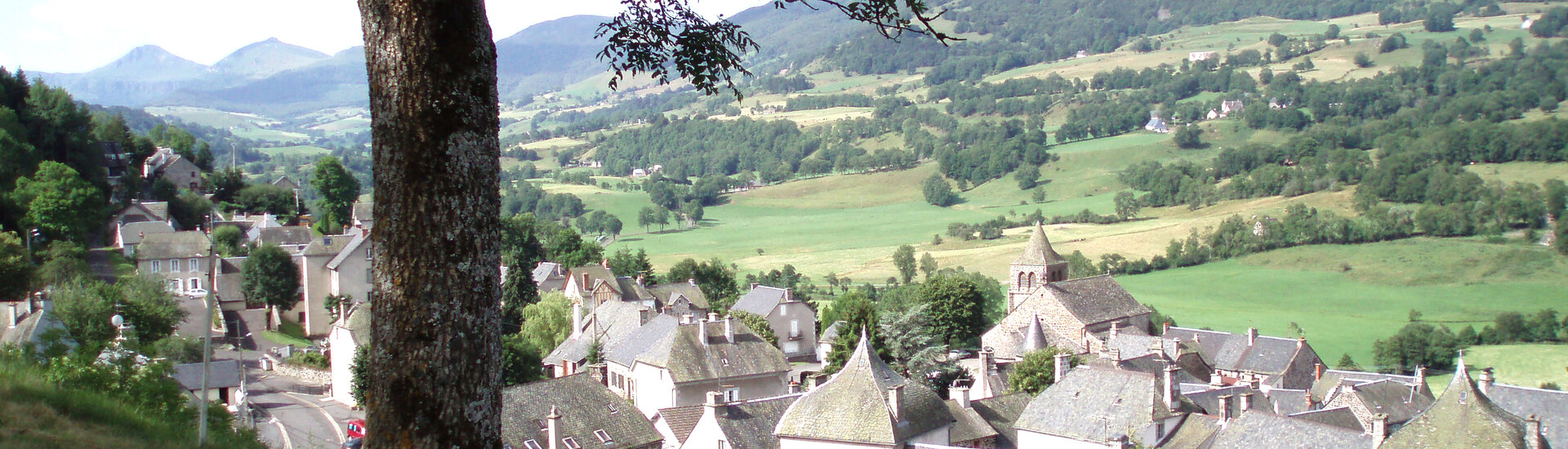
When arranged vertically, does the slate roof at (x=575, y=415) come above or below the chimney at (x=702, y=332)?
below

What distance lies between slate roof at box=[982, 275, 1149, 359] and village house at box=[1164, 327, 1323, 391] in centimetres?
497

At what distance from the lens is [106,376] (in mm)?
13000

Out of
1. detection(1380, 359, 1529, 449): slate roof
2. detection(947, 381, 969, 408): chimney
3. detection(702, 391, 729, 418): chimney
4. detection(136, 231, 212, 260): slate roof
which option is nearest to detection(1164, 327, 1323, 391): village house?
detection(947, 381, 969, 408): chimney

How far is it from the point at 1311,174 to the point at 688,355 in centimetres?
9550

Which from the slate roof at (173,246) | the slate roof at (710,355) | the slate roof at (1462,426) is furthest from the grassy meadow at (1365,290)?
the slate roof at (173,246)

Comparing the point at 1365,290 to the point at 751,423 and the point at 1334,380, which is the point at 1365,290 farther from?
the point at 751,423

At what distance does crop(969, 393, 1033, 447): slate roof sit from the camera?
33.0 meters

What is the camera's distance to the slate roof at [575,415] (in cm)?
2852

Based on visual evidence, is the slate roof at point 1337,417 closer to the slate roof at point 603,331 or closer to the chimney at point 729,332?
the chimney at point 729,332

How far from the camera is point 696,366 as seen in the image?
35781mm

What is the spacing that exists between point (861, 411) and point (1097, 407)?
887 cm

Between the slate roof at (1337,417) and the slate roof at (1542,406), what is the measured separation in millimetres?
4193

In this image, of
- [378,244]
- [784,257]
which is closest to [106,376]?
[378,244]

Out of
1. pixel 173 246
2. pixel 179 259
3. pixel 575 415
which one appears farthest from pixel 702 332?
pixel 173 246
